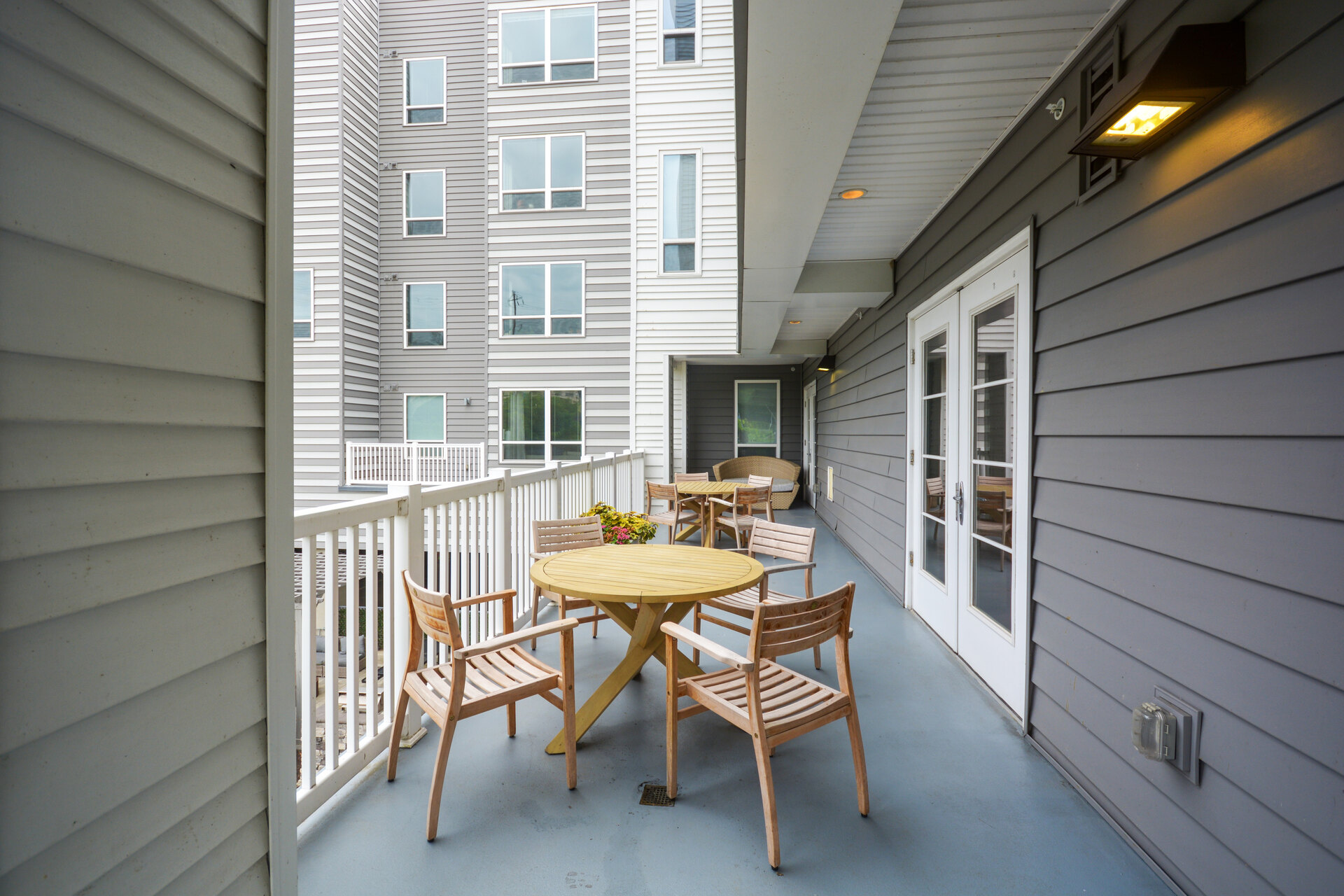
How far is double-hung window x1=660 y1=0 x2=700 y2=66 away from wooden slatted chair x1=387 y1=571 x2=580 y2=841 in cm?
763

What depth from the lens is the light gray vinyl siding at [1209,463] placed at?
1242 millimetres

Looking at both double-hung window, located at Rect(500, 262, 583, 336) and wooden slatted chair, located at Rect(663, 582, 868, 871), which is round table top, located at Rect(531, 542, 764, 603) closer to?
wooden slatted chair, located at Rect(663, 582, 868, 871)

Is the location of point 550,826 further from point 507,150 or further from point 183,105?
point 507,150

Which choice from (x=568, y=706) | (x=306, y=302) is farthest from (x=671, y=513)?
(x=306, y=302)

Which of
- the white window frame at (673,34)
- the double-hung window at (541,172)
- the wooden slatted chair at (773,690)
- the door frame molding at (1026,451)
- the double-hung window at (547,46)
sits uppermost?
the double-hung window at (547,46)

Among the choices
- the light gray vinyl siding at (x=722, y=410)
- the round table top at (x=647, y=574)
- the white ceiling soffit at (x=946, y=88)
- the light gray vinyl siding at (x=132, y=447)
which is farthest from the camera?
the light gray vinyl siding at (x=722, y=410)

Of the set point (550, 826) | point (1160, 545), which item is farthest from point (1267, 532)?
point (550, 826)

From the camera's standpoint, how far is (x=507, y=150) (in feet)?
27.7

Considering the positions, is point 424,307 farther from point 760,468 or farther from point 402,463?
point 760,468

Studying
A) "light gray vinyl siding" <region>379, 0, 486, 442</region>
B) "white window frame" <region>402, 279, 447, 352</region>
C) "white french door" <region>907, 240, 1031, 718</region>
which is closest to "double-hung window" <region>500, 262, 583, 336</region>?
"light gray vinyl siding" <region>379, 0, 486, 442</region>

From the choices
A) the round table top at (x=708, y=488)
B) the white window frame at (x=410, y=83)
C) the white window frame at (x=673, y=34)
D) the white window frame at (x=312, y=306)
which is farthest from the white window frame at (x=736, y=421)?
the white window frame at (x=312, y=306)

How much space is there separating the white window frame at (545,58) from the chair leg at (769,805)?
8.99m

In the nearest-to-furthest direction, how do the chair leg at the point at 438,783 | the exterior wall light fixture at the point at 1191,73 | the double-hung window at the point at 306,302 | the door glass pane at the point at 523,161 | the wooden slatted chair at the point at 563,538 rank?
the exterior wall light fixture at the point at 1191,73
the chair leg at the point at 438,783
the wooden slatted chair at the point at 563,538
the door glass pane at the point at 523,161
the double-hung window at the point at 306,302

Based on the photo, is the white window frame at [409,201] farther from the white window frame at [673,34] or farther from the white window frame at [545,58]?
the white window frame at [673,34]
